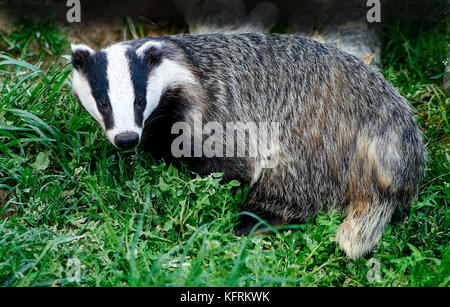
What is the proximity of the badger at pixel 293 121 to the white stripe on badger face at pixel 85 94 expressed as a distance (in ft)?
0.04

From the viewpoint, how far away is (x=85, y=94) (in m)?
3.40

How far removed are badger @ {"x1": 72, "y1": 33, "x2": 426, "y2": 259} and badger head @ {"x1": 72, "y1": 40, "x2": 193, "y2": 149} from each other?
0.02 metres

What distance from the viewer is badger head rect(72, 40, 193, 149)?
3.16m

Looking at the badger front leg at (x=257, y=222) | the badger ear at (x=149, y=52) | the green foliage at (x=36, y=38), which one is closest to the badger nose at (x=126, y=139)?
the badger ear at (x=149, y=52)

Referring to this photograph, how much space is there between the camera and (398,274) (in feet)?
10.1

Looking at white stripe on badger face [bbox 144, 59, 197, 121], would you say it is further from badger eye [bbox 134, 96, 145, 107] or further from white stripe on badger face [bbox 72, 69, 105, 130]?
white stripe on badger face [bbox 72, 69, 105, 130]

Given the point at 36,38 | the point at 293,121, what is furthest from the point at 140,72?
the point at 36,38

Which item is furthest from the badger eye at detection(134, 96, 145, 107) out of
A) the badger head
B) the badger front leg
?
Answer: the badger front leg

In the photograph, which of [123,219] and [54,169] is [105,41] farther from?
[123,219]

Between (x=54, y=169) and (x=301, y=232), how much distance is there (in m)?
1.87
